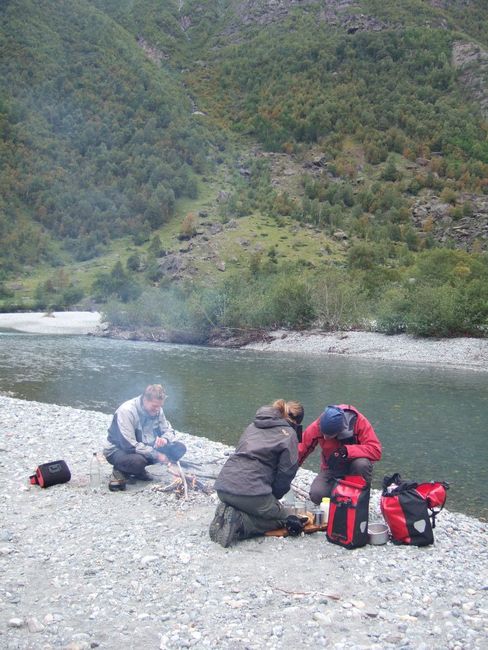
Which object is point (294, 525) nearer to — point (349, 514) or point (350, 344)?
point (349, 514)

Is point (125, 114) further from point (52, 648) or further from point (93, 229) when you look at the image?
point (52, 648)

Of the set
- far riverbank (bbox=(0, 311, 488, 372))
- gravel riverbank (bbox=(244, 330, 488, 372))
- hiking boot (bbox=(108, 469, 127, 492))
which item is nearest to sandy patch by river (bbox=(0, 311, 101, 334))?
far riverbank (bbox=(0, 311, 488, 372))

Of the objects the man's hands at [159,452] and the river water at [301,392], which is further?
the river water at [301,392]

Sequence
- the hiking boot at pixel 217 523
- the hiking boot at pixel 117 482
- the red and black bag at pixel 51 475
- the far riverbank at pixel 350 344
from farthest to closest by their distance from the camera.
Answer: the far riverbank at pixel 350 344 → the red and black bag at pixel 51 475 → the hiking boot at pixel 117 482 → the hiking boot at pixel 217 523

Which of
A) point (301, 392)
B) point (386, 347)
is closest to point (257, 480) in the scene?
point (301, 392)

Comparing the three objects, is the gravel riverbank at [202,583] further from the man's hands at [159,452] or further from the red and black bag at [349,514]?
the man's hands at [159,452]

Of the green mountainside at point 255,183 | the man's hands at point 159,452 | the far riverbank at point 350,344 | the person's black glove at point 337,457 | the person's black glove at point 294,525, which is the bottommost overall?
the far riverbank at point 350,344

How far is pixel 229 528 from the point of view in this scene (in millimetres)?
7633

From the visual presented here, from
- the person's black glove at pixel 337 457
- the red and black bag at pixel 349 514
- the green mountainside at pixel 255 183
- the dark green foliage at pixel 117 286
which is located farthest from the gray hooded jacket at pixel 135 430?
the dark green foliage at pixel 117 286

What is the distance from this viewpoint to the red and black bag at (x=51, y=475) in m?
10.1

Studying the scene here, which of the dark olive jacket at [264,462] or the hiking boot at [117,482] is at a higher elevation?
the dark olive jacket at [264,462]

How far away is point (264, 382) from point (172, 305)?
35841 mm

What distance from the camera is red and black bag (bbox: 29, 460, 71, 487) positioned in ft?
33.2

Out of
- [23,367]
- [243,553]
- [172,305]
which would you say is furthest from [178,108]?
[243,553]
